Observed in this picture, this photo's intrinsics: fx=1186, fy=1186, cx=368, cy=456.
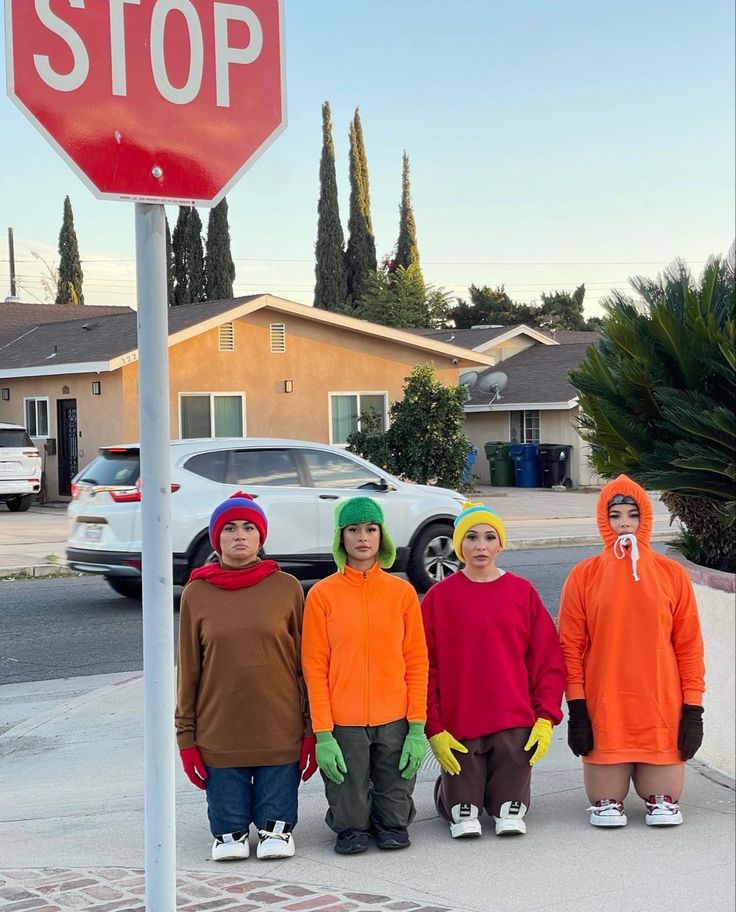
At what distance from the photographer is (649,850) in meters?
4.62

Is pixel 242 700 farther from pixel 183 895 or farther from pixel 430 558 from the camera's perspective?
pixel 430 558

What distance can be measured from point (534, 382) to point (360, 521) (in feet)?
97.2

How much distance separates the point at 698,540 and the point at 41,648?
243 inches

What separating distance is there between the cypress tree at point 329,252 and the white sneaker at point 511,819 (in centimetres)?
5355

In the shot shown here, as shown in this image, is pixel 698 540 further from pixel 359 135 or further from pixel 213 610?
pixel 359 135

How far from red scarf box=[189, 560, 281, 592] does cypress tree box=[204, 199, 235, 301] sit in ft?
168

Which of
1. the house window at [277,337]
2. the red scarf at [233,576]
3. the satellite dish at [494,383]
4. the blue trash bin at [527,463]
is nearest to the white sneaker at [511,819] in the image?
the red scarf at [233,576]

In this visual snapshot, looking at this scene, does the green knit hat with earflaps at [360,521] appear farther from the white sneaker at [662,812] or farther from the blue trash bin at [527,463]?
the blue trash bin at [527,463]

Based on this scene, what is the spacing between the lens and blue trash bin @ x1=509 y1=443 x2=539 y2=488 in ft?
104

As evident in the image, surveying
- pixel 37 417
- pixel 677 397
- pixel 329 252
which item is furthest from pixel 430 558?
pixel 329 252

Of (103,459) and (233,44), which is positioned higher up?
(233,44)

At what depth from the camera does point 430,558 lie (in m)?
13.2

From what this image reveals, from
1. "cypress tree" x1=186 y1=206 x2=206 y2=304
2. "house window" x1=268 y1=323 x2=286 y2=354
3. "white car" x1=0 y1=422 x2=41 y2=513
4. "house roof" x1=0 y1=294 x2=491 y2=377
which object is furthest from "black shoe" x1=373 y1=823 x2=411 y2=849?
"cypress tree" x1=186 y1=206 x2=206 y2=304

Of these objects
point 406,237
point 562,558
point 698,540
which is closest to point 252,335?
point 562,558
